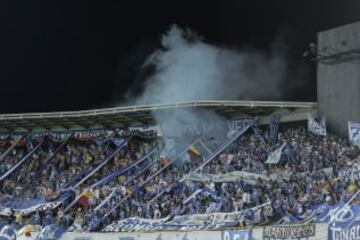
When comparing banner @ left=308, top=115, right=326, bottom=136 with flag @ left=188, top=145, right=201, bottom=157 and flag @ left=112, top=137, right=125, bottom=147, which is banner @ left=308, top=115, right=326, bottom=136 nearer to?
flag @ left=188, top=145, right=201, bottom=157

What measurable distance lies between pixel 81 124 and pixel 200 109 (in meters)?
8.09

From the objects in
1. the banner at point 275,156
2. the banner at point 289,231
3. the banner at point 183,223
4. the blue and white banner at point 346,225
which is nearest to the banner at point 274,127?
the banner at point 275,156

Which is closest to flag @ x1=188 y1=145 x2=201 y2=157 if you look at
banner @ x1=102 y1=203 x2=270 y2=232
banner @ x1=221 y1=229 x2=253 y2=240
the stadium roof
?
the stadium roof

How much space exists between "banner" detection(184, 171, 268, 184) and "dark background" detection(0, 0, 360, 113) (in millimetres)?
8643

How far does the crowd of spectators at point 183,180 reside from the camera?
27922mm

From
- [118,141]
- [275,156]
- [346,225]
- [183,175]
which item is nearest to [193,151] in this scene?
[183,175]

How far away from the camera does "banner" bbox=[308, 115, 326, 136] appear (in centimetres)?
3216

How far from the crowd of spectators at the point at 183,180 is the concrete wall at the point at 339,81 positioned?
1007mm

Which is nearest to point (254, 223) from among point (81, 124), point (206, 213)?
point (206, 213)

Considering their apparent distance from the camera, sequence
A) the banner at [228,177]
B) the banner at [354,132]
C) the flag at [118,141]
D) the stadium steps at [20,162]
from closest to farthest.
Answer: the banner at [354,132]
the banner at [228,177]
the flag at [118,141]
the stadium steps at [20,162]

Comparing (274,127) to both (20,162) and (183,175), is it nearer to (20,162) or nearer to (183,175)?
(183,175)

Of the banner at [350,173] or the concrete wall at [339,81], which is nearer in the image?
the banner at [350,173]

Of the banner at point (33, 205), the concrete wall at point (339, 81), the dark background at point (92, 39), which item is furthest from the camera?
the dark background at point (92, 39)

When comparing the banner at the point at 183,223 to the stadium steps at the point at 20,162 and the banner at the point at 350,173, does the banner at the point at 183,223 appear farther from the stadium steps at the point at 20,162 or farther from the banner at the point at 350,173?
the stadium steps at the point at 20,162
